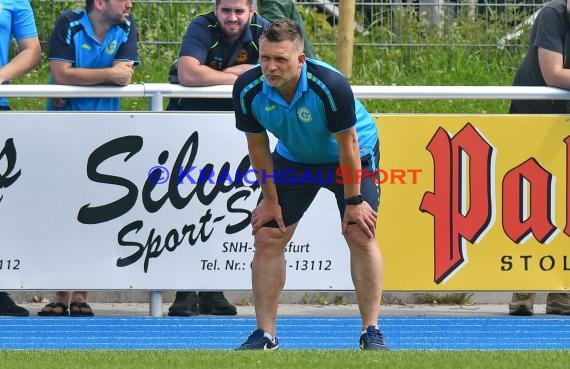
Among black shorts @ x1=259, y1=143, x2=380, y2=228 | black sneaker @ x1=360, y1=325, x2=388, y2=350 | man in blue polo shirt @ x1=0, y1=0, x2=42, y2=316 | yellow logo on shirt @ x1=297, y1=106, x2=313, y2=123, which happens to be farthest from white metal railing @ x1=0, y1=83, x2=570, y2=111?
black sneaker @ x1=360, y1=325, x2=388, y2=350

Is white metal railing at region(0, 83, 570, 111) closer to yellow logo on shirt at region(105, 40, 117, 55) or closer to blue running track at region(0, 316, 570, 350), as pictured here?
yellow logo on shirt at region(105, 40, 117, 55)

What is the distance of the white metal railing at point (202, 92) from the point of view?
9.84m

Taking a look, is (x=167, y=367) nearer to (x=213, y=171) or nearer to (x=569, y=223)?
(x=213, y=171)

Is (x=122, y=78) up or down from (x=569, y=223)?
up

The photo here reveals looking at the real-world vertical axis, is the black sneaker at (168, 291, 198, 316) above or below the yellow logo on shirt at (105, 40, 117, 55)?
below

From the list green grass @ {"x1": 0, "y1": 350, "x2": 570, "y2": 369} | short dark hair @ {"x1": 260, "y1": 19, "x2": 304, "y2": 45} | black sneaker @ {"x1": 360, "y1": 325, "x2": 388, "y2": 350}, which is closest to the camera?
green grass @ {"x1": 0, "y1": 350, "x2": 570, "y2": 369}

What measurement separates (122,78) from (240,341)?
2.17 meters

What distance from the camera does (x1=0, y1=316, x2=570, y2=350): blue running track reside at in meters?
8.64

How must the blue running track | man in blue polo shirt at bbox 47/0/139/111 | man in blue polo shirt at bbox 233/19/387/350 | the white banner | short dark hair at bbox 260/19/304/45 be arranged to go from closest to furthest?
short dark hair at bbox 260/19/304/45
man in blue polo shirt at bbox 233/19/387/350
the blue running track
the white banner
man in blue polo shirt at bbox 47/0/139/111

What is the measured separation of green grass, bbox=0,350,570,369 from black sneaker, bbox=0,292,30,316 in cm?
222

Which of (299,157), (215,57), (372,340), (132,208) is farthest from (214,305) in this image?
(372,340)

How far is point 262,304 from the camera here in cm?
812

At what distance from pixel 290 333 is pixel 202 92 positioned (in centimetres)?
183

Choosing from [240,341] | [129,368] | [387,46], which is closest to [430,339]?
[240,341]
